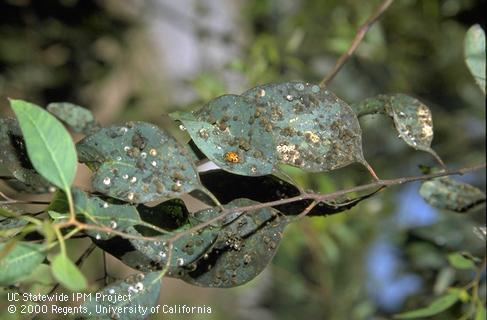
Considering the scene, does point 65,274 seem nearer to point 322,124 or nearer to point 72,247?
point 322,124

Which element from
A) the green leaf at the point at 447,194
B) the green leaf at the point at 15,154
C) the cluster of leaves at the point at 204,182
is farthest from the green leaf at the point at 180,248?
the green leaf at the point at 447,194

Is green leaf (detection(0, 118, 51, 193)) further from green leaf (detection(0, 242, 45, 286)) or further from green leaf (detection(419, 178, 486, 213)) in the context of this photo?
green leaf (detection(419, 178, 486, 213))

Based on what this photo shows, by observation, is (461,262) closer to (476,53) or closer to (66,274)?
(476,53)

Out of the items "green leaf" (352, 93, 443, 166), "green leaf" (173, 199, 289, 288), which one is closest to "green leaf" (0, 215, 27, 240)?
"green leaf" (173, 199, 289, 288)

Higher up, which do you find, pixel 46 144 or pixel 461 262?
pixel 46 144

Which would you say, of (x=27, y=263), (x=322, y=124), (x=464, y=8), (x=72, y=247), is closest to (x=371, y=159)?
(x=464, y=8)

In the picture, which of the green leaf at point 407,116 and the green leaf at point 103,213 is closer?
the green leaf at point 103,213

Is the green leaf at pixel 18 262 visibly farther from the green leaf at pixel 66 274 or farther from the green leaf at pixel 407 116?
the green leaf at pixel 407 116

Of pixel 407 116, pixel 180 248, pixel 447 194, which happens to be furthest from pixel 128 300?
pixel 447 194
